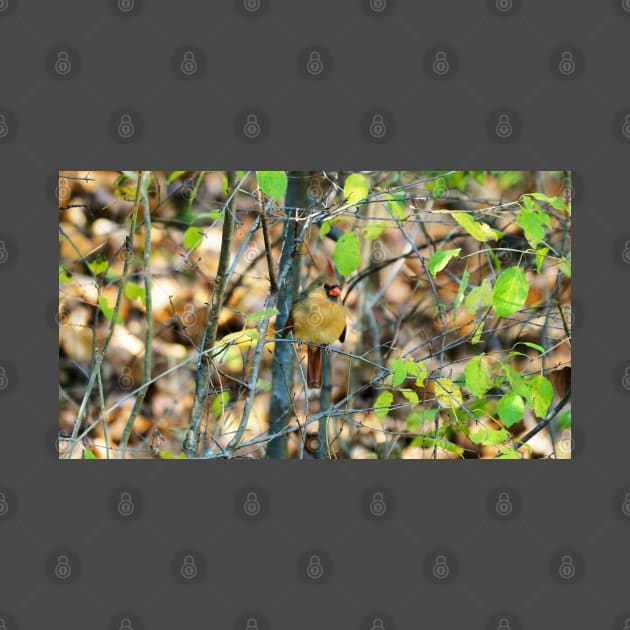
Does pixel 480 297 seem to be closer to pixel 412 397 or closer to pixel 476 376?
pixel 476 376

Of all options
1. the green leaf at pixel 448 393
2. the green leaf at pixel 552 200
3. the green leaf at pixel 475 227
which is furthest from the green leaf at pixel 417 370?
the green leaf at pixel 552 200

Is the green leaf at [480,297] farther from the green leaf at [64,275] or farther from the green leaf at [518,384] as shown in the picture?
the green leaf at [64,275]

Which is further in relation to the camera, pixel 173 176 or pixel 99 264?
pixel 99 264

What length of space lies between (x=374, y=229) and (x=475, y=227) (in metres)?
0.47

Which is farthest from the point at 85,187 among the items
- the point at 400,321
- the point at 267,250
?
the point at 400,321

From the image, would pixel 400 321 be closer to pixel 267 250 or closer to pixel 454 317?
pixel 454 317

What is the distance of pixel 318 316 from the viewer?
3426 mm

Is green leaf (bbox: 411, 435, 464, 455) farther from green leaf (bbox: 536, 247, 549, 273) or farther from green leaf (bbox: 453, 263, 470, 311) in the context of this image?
green leaf (bbox: 536, 247, 549, 273)

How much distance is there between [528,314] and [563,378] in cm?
29

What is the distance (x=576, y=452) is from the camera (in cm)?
323

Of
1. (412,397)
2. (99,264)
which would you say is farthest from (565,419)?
(99,264)

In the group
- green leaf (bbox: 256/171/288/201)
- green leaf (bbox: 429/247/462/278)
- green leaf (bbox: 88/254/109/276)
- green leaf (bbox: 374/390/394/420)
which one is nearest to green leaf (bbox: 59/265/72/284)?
green leaf (bbox: 88/254/109/276)

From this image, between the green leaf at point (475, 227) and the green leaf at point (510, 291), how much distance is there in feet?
0.62

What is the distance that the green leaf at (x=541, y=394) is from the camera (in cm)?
315
